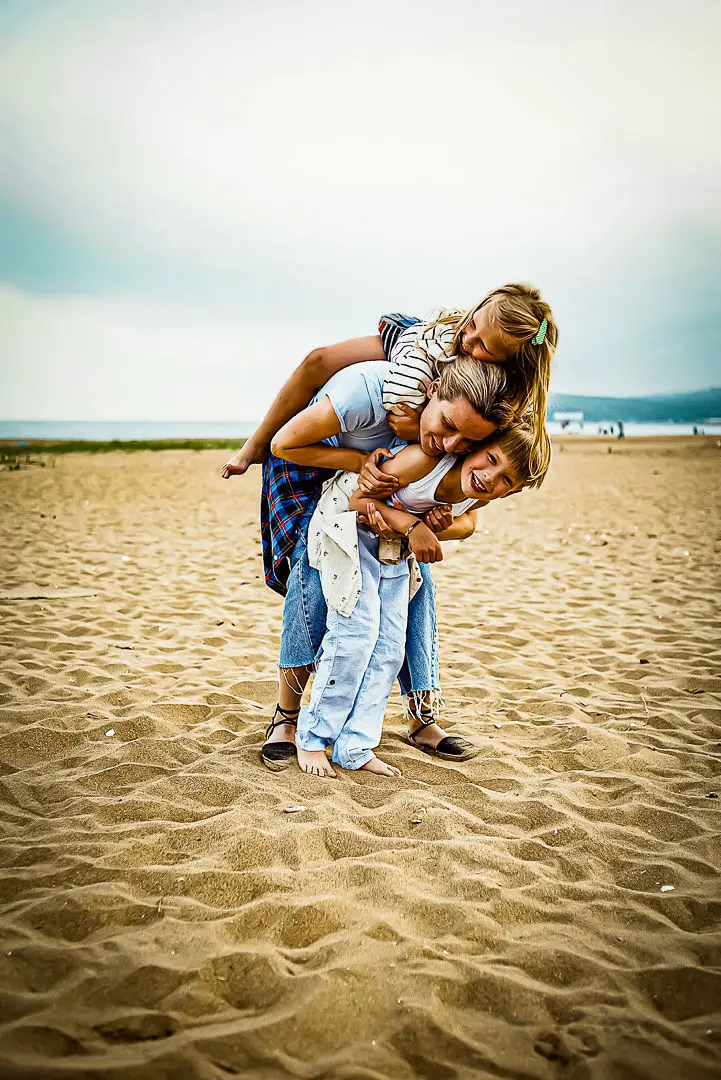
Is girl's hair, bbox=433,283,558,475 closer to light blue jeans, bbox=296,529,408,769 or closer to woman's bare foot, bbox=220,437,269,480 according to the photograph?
light blue jeans, bbox=296,529,408,769

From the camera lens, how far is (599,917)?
2352 millimetres

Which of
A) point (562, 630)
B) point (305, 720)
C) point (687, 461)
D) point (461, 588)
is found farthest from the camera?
point (687, 461)

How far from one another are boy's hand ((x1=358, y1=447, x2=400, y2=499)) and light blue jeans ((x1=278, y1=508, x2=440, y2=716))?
0.74ft

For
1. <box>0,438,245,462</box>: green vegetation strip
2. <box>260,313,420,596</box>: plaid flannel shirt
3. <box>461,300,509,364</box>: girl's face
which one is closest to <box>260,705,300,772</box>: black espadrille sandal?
<box>260,313,420,596</box>: plaid flannel shirt

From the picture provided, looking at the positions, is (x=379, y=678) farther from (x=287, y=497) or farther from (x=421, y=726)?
(x=287, y=497)

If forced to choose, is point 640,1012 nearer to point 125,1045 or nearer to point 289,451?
point 125,1045

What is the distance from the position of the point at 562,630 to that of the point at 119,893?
159 inches

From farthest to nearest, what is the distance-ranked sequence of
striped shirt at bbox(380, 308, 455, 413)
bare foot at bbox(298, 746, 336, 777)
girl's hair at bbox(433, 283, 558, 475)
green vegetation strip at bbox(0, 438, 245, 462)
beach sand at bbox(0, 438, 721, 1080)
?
1. green vegetation strip at bbox(0, 438, 245, 462)
2. bare foot at bbox(298, 746, 336, 777)
3. striped shirt at bbox(380, 308, 455, 413)
4. girl's hair at bbox(433, 283, 558, 475)
5. beach sand at bbox(0, 438, 721, 1080)

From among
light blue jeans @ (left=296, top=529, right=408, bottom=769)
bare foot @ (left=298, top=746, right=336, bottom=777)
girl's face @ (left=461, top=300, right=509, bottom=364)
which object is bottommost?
bare foot @ (left=298, top=746, right=336, bottom=777)

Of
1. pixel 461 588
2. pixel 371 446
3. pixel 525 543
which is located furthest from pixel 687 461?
pixel 371 446

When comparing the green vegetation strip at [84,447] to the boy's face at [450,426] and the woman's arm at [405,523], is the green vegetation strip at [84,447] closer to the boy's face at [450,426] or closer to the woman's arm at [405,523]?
the woman's arm at [405,523]

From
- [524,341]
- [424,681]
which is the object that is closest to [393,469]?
[524,341]

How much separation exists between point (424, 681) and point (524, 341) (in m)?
1.55

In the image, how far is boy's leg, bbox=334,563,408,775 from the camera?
318 centimetres
